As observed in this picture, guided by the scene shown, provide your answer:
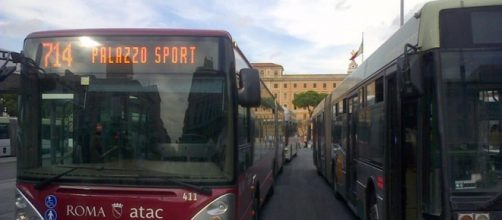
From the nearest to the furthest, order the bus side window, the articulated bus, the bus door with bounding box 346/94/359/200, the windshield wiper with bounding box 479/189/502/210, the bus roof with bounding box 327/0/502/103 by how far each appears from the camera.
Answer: the windshield wiper with bounding box 479/189/502/210, the articulated bus, the bus roof with bounding box 327/0/502/103, the bus side window, the bus door with bounding box 346/94/359/200

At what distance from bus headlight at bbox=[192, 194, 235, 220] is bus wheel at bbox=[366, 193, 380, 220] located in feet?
9.00

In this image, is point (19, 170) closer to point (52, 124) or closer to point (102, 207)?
point (52, 124)

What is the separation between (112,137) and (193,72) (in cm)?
101

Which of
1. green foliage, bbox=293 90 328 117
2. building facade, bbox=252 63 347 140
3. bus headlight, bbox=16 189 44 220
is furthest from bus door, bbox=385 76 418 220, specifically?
building facade, bbox=252 63 347 140

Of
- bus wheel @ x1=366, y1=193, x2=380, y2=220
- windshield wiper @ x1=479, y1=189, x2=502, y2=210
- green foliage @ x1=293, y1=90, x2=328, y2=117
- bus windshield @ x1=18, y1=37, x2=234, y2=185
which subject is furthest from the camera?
green foliage @ x1=293, y1=90, x2=328, y2=117

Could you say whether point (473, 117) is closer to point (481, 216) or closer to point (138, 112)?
point (481, 216)

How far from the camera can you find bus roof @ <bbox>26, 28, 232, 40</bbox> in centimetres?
549

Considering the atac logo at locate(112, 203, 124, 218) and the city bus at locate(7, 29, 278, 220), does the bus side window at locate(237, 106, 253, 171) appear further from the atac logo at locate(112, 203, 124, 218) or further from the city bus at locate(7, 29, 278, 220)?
the atac logo at locate(112, 203, 124, 218)

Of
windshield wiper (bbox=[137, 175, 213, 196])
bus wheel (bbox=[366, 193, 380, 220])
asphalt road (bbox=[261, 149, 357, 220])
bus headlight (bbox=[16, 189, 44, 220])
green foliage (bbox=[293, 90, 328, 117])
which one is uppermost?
green foliage (bbox=[293, 90, 328, 117])

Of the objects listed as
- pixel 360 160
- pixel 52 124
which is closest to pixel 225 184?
pixel 52 124

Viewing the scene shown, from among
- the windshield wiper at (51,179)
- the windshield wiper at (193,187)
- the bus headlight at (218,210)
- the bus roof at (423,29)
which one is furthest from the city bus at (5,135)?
the bus headlight at (218,210)

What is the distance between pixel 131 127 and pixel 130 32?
0.93m

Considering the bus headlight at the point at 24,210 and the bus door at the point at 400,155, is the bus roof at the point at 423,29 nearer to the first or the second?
the bus door at the point at 400,155

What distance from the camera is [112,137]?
5.47 metres
